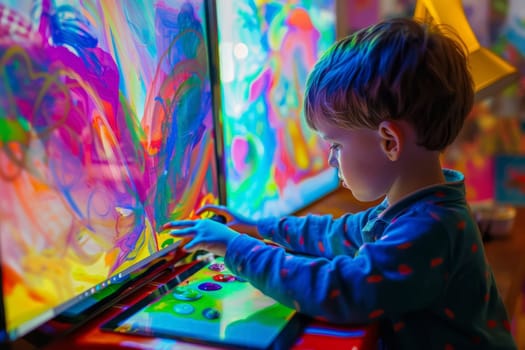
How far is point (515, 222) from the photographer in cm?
130

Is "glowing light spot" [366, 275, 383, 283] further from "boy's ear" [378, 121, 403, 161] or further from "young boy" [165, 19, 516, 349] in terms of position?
"boy's ear" [378, 121, 403, 161]

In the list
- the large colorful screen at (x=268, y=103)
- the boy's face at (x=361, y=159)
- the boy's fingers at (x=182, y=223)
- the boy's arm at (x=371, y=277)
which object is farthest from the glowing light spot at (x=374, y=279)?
the large colorful screen at (x=268, y=103)

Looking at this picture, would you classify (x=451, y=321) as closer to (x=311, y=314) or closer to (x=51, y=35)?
(x=311, y=314)

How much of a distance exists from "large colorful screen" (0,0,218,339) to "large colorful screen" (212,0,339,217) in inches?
3.8

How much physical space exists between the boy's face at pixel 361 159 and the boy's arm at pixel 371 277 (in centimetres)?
8

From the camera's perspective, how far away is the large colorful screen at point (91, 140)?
538mm

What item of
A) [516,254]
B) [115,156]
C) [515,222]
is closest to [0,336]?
[115,156]

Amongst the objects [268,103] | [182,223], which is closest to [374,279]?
[182,223]

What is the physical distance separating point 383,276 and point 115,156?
0.35 metres

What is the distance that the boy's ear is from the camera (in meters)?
0.66

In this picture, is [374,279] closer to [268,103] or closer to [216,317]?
[216,317]

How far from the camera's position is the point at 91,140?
2.08ft

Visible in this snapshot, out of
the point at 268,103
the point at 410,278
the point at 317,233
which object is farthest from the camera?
the point at 268,103

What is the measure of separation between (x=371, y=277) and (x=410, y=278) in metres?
0.04
